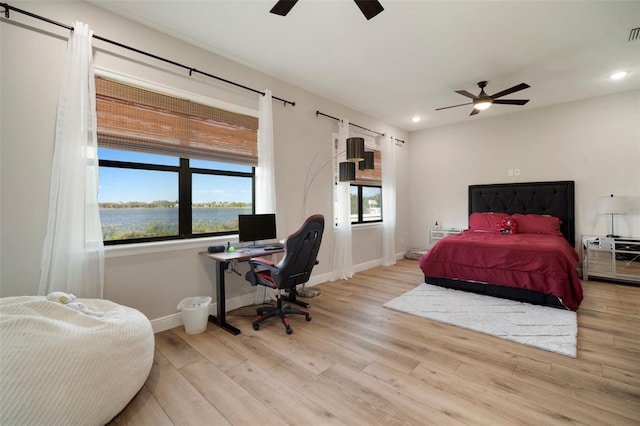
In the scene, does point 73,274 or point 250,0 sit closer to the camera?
point 73,274

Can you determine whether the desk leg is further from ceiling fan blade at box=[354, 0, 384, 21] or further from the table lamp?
the table lamp

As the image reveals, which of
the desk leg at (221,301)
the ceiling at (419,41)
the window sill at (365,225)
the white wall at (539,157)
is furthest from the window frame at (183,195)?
the white wall at (539,157)

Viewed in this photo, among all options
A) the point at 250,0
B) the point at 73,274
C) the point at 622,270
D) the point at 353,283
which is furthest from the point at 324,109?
the point at 622,270

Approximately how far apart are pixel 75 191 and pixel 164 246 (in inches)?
33.7

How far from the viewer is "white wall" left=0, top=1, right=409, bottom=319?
2.08 m

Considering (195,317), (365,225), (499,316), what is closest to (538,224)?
(499,316)

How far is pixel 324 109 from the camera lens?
449cm

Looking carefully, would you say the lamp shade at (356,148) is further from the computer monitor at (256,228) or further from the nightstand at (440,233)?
the nightstand at (440,233)

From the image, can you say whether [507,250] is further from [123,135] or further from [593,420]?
[123,135]

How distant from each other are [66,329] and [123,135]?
170 centimetres

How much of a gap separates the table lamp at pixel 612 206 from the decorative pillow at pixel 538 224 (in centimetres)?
56

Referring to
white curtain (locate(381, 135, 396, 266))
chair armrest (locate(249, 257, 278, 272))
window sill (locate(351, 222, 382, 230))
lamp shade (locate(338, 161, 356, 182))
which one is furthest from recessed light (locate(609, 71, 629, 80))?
chair armrest (locate(249, 257, 278, 272))

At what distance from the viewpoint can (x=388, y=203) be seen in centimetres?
566

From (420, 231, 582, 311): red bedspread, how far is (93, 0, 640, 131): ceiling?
7.35 feet
